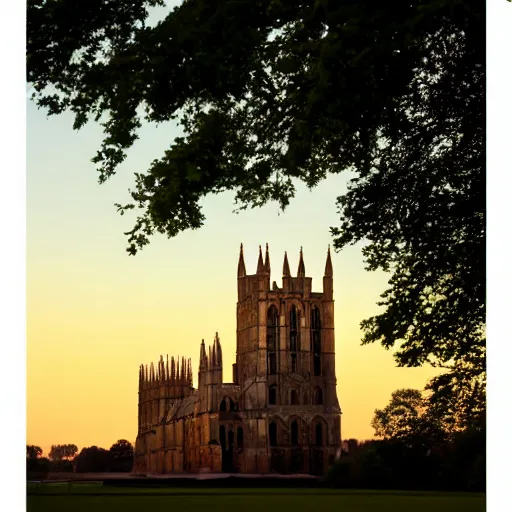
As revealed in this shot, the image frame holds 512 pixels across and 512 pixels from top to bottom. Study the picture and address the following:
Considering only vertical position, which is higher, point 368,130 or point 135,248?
point 368,130

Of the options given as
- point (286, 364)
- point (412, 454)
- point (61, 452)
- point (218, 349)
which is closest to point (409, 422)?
point (412, 454)

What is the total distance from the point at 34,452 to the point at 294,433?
215 cm

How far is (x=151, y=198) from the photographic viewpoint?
26.2ft

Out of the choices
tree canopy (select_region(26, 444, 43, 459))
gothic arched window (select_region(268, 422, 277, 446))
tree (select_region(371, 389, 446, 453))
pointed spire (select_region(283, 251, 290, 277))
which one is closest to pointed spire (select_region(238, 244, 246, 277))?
pointed spire (select_region(283, 251, 290, 277))

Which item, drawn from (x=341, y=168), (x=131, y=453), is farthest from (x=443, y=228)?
(x=131, y=453)

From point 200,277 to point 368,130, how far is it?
180 cm

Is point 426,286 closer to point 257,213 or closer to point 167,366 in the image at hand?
point 257,213

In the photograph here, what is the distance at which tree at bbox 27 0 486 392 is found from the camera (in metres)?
7.68

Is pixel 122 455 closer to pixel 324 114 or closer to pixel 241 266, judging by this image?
pixel 241 266

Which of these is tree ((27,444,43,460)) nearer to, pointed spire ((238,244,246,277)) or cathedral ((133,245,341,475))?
cathedral ((133,245,341,475))

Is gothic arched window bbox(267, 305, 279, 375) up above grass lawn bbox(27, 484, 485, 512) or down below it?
above

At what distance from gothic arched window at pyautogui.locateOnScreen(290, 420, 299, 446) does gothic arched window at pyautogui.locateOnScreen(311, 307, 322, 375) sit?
469 millimetres

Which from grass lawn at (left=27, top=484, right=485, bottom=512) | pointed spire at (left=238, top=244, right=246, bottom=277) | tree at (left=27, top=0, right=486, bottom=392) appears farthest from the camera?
pointed spire at (left=238, top=244, right=246, bottom=277)

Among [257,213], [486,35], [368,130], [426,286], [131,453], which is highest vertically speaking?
[486,35]
